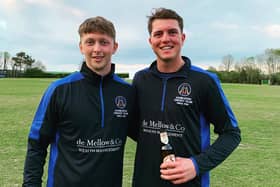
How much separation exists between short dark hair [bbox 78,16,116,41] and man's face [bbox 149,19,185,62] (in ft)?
1.16

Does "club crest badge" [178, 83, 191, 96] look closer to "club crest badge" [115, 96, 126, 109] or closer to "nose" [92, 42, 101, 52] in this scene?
"club crest badge" [115, 96, 126, 109]

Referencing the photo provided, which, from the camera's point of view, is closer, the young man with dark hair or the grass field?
the young man with dark hair

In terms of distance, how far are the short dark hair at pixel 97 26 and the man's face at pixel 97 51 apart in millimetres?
32

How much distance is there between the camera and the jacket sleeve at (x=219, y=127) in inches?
106

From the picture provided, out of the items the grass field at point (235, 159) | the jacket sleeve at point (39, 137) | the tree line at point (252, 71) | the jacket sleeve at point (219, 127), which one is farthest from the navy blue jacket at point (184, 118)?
the tree line at point (252, 71)

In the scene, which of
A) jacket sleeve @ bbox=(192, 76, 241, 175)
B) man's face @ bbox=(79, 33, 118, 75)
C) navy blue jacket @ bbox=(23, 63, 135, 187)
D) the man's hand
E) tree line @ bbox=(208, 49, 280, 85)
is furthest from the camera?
tree line @ bbox=(208, 49, 280, 85)

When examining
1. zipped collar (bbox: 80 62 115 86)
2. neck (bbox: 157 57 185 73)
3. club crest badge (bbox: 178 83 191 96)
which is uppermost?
neck (bbox: 157 57 185 73)

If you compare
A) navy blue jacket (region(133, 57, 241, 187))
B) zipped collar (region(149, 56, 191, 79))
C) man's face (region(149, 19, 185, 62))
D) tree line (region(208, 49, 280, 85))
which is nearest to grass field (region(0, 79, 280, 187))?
navy blue jacket (region(133, 57, 241, 187))

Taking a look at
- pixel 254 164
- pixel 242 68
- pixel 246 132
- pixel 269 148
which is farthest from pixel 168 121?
pixel 242 68

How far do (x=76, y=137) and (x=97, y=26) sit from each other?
909mm

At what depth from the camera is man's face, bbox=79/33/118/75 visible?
2.94 meters

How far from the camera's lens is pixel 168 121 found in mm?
2875

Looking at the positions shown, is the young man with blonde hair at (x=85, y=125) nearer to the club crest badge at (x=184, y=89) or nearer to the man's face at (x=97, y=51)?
the man's face at (x=97, y=51)

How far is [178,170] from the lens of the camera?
2.47m
